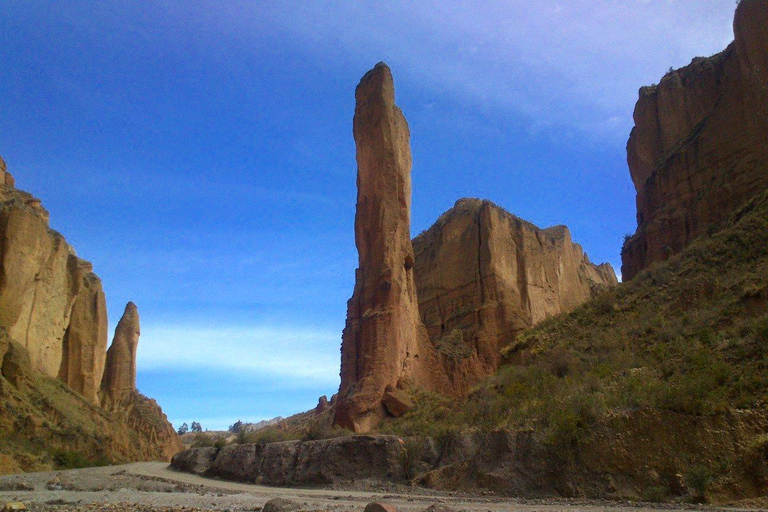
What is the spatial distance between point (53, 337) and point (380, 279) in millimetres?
28715

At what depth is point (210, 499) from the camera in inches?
637

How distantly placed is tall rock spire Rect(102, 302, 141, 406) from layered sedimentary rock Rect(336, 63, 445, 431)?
40205 mm

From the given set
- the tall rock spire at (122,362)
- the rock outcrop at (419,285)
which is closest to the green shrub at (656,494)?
the rock outcrop at (419,285)

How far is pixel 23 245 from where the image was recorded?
4056cm

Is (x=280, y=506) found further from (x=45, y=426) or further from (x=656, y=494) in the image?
(x=45, y=426)

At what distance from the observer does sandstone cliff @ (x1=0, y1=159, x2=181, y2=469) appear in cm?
3656

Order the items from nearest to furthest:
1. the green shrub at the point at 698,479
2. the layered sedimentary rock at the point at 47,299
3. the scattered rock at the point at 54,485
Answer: the green shrub at the point at 698,479, the scattered rock at the point at 54,485, the layered sedimentary rock at the point at 47,299

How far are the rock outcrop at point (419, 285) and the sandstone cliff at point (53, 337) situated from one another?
18880 millimetres

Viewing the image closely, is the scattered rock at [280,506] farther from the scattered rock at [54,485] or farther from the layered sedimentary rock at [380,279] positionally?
the layered sedimentary rock at [380,279]

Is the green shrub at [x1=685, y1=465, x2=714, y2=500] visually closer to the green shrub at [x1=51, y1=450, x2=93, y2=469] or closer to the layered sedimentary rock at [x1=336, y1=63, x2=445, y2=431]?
the layered sedimentary rock at [x1=336, y1=63, x2=445, y2=431]

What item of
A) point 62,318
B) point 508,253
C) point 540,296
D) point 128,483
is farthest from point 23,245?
point 540,296

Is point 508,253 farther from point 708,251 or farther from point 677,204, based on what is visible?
point 708,251

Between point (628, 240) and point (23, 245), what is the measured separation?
126 ft

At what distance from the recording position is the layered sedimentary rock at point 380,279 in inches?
1152
